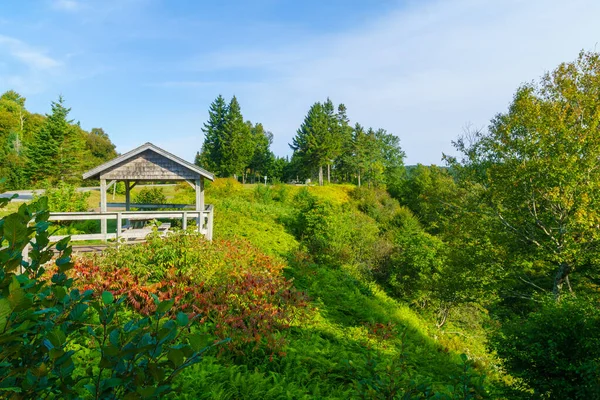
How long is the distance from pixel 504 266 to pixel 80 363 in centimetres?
1400

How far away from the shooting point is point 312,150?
5141 centimetres

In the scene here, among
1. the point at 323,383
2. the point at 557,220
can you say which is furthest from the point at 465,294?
the point at 323,383

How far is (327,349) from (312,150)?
45672 millimetres

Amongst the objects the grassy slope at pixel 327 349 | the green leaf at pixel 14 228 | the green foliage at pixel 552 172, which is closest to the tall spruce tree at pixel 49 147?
the grassy slope at pixel 327 349

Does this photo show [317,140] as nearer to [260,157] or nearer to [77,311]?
[260,157]

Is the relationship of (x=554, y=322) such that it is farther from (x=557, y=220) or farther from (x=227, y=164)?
(x=227, y=164)

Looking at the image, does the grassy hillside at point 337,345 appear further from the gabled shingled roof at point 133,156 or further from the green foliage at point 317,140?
the green foliage at point 317,140

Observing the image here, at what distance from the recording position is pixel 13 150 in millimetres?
41688

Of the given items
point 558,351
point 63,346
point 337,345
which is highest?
point 63,346

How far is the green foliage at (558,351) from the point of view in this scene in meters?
4.70

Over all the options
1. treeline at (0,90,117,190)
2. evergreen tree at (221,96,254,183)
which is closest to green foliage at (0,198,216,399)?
treeline at (0,90,117,190)

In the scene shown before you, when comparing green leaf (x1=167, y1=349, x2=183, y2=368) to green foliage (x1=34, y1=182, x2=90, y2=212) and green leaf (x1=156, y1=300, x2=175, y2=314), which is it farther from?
green foliage (x1=34, y1=182, x2=90, y2=212)

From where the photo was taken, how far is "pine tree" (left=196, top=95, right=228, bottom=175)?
167ft

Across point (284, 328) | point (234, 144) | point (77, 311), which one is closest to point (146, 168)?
point (284, 328)
